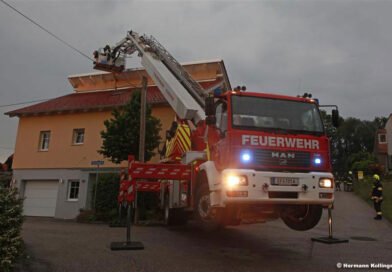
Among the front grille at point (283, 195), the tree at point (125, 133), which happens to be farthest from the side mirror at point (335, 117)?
the tree at point (125, 133)

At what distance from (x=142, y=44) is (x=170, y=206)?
25.0 ft

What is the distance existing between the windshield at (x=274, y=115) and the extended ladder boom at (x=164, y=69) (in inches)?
107

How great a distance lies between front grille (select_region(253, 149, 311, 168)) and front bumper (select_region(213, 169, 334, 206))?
0.80 ft

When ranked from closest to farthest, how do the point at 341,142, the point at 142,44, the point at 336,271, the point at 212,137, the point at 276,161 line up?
the point at 336,271 < the point at 276,161 < the point at 212,137 < the point at 142,44 < the point at 341,142

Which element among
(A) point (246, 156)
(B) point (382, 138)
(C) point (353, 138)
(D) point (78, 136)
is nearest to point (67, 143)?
(D) point (78, 136)

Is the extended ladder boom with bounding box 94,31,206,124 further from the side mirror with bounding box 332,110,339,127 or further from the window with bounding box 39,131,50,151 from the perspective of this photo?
the window with bounding box 39,131,50,151

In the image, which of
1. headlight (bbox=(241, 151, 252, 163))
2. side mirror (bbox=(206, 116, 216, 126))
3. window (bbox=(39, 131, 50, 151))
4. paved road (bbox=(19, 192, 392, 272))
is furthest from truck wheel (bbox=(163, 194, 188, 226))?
window (bbox=(39, 131, 50, 151))

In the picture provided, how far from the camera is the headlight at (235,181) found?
5.29 meters

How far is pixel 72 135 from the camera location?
19812mm

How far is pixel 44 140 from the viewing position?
2094 cm

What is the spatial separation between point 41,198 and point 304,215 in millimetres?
17963

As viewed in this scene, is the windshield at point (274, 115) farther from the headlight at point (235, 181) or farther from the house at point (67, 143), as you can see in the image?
the house at point (67, 143)

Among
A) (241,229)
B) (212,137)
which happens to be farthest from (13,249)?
(241,229)

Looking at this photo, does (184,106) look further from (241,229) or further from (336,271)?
(336,271)
